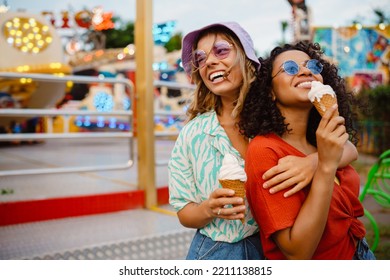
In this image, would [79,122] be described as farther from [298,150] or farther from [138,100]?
[298,150]

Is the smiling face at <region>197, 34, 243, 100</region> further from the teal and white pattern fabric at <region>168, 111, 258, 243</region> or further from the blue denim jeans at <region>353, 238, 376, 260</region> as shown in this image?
the blue denim jeans at <region>353, 238, 376, 260</region>

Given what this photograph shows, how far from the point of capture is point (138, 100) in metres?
3.15

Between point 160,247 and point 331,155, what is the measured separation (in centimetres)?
136

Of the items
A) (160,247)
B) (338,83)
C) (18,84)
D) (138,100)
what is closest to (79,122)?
(18,84)

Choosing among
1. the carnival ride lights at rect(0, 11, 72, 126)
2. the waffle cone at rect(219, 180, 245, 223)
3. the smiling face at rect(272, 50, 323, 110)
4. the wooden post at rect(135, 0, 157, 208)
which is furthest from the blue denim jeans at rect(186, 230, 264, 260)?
the carnival ride lights at rect(0, 11, 72, 126)

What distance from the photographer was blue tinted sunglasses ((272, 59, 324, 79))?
1.17 meters

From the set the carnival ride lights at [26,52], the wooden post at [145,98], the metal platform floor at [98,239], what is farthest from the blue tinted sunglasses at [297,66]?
the carnival ride lights at [26,52]

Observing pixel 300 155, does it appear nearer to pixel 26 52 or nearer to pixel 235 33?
pixel 235 33

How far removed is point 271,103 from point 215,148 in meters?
0.20

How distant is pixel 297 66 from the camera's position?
1173 millimetres

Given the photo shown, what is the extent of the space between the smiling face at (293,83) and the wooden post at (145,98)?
76.8 inches

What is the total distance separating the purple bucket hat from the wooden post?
5.64 ft

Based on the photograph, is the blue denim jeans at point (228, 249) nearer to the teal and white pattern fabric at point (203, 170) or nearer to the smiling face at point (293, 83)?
the teal and white pattern fabric at point (203, 170)
